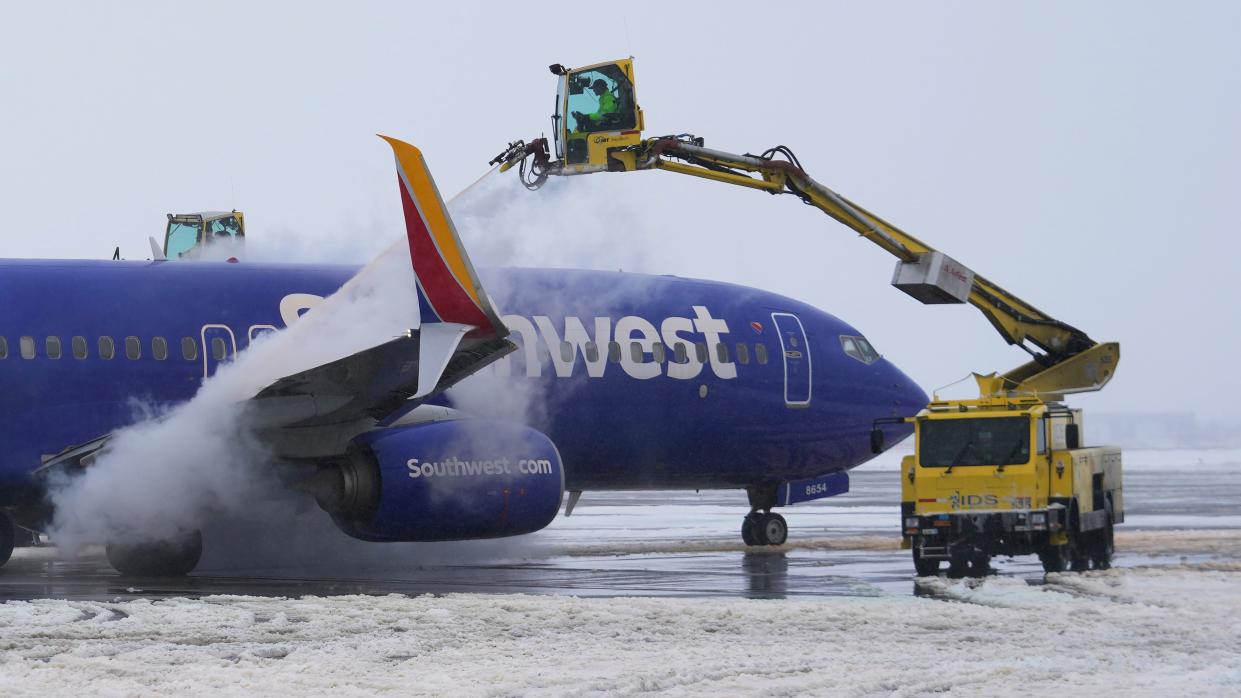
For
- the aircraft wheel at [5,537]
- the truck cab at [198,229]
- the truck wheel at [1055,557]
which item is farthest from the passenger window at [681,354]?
the truck cab at [198,229]

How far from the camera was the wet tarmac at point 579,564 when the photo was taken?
53.3 feet

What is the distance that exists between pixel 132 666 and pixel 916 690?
15.8 ft

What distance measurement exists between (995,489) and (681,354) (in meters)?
5.21

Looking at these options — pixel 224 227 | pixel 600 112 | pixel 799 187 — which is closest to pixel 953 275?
pixel 799 187

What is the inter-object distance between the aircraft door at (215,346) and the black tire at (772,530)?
→ 8.34m

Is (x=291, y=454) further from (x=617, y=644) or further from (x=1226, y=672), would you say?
(x=1226, y=672)

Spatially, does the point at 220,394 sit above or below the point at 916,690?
above

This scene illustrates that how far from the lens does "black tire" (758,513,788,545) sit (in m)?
23.0

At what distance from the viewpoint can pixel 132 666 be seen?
10188 mm

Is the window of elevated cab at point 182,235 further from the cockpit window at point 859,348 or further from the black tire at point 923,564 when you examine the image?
the black tire at point 923,564

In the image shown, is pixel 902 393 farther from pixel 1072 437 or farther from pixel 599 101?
pixel 599 101

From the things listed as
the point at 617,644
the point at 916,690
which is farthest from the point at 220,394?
the point at 916,690

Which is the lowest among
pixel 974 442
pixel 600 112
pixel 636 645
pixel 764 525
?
pixel 636 645

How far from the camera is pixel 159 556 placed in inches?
704
